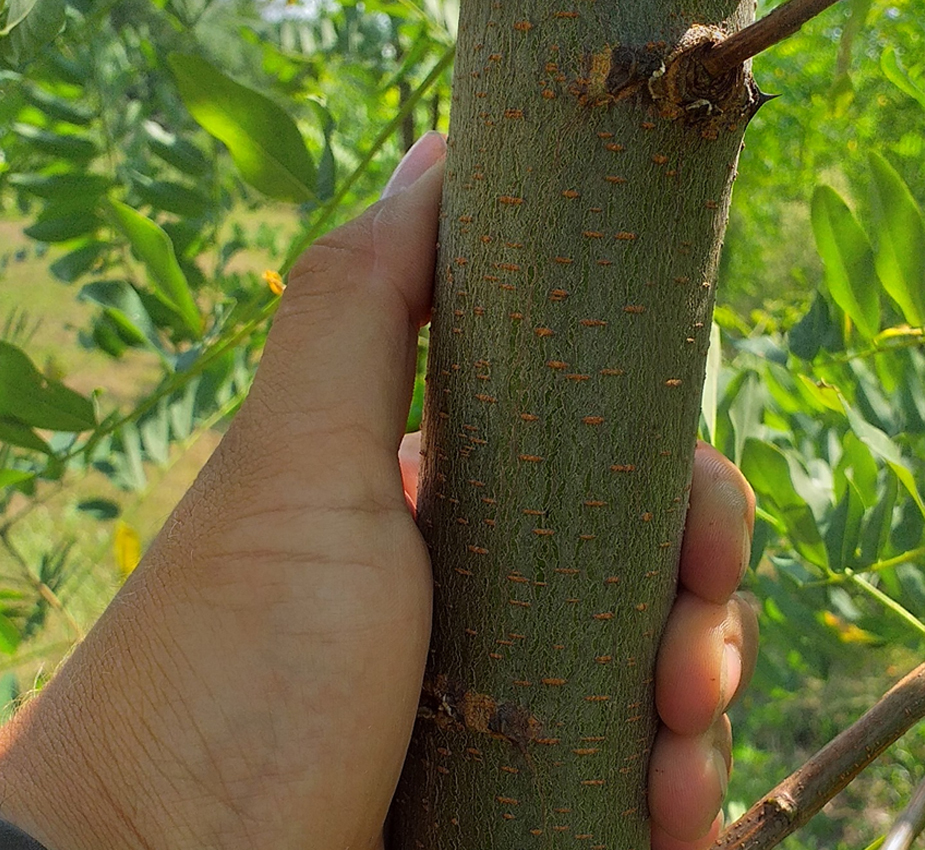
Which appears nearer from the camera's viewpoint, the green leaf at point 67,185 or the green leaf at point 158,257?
the green leaf at point 158,257

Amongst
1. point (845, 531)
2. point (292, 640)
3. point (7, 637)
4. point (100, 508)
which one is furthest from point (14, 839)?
point (100, 508)

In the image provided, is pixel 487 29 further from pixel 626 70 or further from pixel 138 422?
pixel 138 422

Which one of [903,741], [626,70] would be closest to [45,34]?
[626,70]

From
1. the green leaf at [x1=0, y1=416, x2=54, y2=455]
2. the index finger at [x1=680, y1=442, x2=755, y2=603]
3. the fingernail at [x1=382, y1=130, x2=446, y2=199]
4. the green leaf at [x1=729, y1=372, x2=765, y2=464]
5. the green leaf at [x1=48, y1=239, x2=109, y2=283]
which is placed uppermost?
the fingernail at [x1=382, y1=130, x2=446, y2=199]

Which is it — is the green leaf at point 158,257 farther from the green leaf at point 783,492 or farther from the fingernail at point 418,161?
the green leaf at point 783,492

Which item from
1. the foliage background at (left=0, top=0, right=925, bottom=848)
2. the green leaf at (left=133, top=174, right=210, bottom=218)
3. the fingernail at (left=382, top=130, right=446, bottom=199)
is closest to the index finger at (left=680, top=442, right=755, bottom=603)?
the foliage background at (left=0, top=0, right=925, bottom=848)

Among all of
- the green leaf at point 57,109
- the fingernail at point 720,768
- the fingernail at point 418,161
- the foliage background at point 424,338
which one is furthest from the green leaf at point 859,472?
the green leaf at point 57,109

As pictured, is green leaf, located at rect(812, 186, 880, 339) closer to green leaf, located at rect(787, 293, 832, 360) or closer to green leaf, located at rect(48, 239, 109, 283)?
green leaf, located at rect(787, 293, 832, 360)

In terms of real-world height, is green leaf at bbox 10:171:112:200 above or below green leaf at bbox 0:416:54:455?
above
